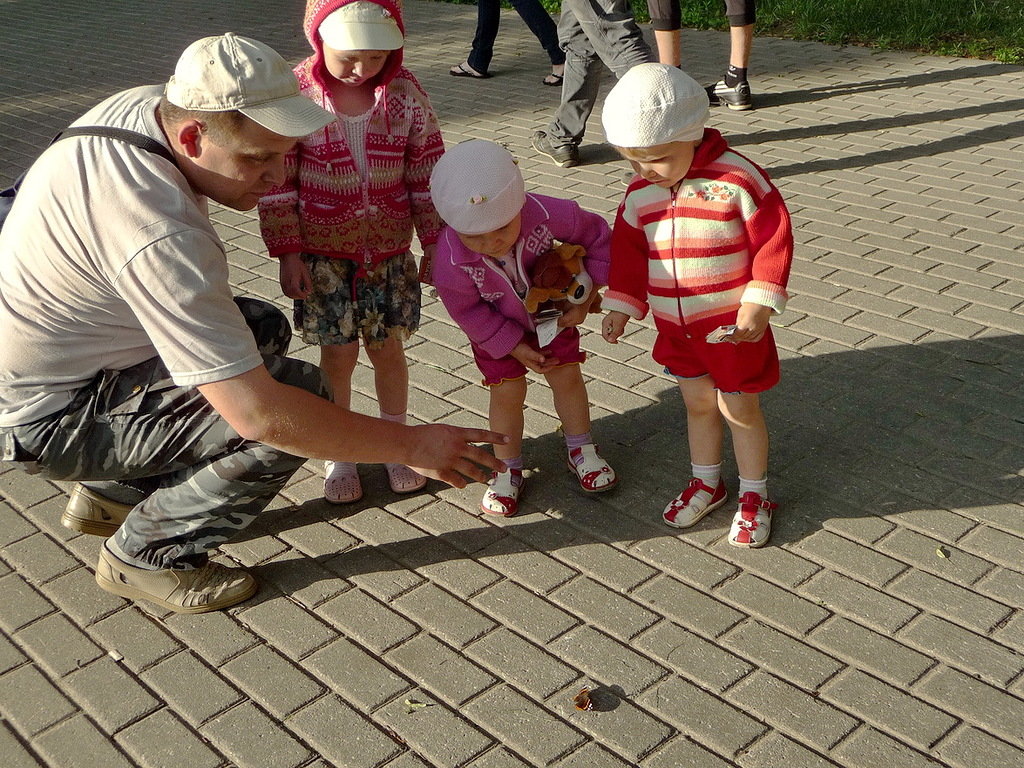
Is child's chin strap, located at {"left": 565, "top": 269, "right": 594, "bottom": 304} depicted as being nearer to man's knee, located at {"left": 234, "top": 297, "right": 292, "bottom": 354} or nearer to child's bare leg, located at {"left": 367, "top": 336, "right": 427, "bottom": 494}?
child's bare leg, located at {"left": 367, "top": 336, "right": 427, "bottom": 494}

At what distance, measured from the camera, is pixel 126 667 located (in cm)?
283

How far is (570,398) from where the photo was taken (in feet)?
11.4

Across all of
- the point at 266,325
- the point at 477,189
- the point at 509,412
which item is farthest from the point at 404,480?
the point at 477,189

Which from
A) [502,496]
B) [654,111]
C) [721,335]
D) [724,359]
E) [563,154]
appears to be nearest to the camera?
[654,111]

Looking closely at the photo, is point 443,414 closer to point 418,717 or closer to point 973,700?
point 418,717

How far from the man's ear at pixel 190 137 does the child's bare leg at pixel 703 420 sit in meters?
1.47

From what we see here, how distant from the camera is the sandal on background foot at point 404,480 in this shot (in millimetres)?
3529

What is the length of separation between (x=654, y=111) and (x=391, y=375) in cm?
129

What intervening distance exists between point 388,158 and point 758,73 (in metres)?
5.53

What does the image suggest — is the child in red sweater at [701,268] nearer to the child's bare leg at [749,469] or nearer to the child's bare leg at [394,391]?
the child's bare leg at [749,469]

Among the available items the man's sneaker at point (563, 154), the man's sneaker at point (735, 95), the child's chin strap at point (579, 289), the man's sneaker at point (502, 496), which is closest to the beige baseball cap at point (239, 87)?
the child's chin strap at point (579, 289)

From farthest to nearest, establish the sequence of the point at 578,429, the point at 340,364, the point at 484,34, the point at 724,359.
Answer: the point at 484,34, the point at 340,364, the point at 578,429, the point at 724,359

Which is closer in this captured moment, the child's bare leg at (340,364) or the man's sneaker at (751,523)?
the man's sneaker at (751,523)

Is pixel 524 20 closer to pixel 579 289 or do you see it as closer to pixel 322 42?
pixel 322 42
